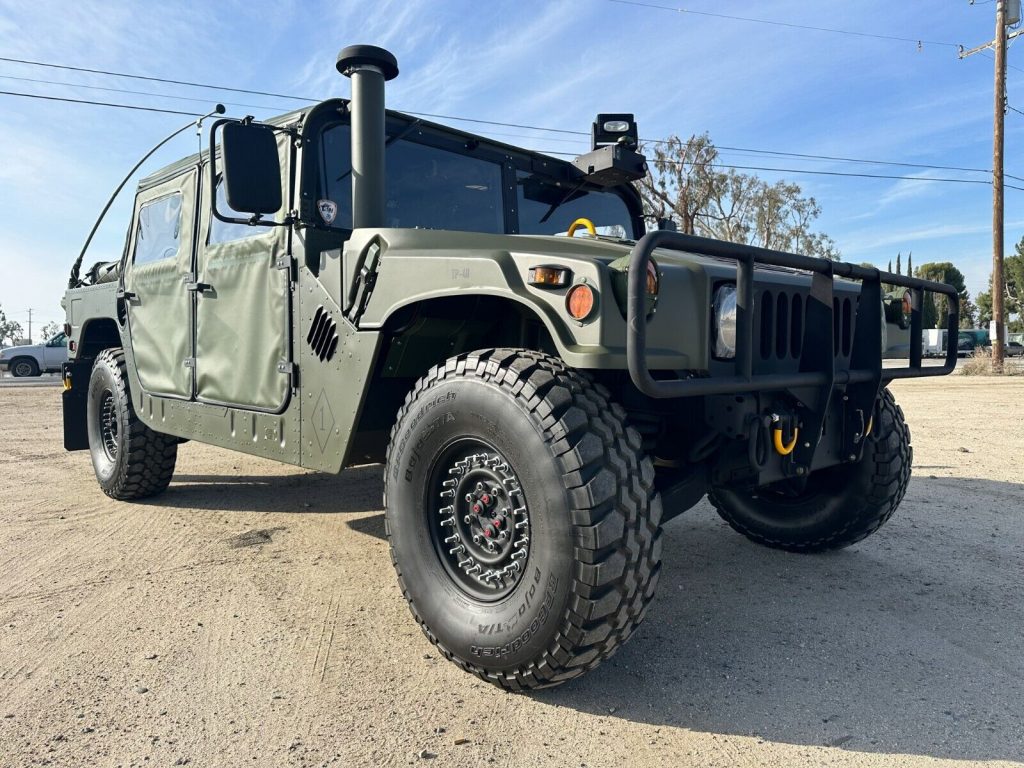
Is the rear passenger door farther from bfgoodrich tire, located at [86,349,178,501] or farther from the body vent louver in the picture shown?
the body vent louver

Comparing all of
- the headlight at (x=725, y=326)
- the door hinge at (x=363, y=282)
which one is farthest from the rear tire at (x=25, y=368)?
the headlight at (x=725, y=326)

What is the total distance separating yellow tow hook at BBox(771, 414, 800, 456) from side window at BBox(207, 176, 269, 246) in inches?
95.1

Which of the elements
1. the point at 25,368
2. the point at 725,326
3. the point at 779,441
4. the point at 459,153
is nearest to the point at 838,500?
the point at 779,441

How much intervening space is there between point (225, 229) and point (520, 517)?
240 cm

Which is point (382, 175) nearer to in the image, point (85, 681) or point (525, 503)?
point (525, 503)

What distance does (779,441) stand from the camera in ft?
8.45

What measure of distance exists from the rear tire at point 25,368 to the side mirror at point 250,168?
988 inches

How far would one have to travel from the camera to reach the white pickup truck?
76.4ft

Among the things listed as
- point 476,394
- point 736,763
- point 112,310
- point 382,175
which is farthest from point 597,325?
point 112,310

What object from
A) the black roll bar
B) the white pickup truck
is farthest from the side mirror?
the white pickup truck

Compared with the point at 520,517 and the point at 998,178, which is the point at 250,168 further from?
the point at 998,178

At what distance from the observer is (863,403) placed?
2.88m

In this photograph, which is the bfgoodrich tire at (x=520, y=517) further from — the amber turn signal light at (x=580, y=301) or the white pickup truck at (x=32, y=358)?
the white pickup truck at (x=32, y=358)

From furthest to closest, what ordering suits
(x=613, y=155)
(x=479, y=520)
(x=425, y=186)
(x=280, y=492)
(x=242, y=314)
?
(x=280, y=492) < (x=613, y=155) < (x=242, y=314) < (x=425, y=186) < (x=479, y=520)
